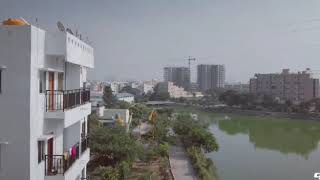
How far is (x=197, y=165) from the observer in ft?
45.6

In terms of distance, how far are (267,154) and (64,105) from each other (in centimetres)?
1846

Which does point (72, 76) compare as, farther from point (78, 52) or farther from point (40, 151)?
point (40, 151)

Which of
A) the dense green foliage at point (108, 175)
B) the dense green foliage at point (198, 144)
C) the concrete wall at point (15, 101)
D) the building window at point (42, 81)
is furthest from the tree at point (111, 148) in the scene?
the concrete wall at point (15, 101)

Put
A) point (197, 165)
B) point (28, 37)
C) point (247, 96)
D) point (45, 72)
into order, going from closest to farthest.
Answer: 1. point (28, 37)
2. point (45, 72)
3. point (197, 165)
4. point (247, 96)

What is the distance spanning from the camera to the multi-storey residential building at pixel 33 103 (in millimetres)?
4570

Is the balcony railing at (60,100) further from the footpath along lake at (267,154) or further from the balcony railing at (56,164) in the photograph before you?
the footpath along lake at (267,154)

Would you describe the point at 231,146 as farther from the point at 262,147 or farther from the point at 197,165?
the point at 197,165

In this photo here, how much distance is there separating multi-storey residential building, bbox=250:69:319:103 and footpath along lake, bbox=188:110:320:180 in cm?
2793

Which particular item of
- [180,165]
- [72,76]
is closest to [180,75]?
[180,165]

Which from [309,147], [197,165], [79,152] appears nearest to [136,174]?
[197,165]

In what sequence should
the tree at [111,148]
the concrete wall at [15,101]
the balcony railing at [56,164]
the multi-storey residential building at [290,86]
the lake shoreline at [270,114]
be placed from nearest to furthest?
the concrete wall at [15,101], the balcony railing at [56,164], the tree at [111,148], the lake shoreline at [270,114], the multi-storey residential building at [290,86]

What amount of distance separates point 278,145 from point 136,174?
50.8 feet

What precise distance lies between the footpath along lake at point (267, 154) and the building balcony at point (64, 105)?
10.5 m

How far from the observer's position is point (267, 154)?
72.2 ft
